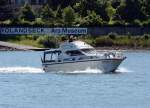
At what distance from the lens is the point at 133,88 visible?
223 feet

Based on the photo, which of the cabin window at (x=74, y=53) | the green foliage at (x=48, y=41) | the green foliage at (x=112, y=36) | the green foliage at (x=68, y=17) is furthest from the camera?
the green foliage at (x=68, y=17)

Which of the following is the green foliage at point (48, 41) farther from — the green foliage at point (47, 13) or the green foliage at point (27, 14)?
the green foliage at point (47, 13)

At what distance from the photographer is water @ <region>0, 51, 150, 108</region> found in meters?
58.3

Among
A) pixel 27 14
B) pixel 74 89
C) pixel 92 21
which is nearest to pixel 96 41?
pixel 92 21

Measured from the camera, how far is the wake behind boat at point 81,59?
8369cm

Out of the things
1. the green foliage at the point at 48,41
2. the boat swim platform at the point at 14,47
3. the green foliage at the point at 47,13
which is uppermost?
the green foliage at the point at 47,13

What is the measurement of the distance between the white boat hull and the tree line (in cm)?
7118

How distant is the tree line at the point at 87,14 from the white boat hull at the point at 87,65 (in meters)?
71.2

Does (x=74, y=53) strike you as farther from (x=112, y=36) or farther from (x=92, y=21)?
(x=92, y=21)

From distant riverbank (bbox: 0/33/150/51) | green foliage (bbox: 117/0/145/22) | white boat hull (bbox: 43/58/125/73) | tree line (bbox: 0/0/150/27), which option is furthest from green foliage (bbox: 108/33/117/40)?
white boat hull (bbox: 43/58/125/73)

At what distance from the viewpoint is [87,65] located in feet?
277

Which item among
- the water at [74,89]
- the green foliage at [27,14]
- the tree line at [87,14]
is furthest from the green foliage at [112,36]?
the water at [74,89]

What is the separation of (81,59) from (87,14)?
81.8 meters

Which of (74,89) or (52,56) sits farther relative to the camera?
(52,56)
